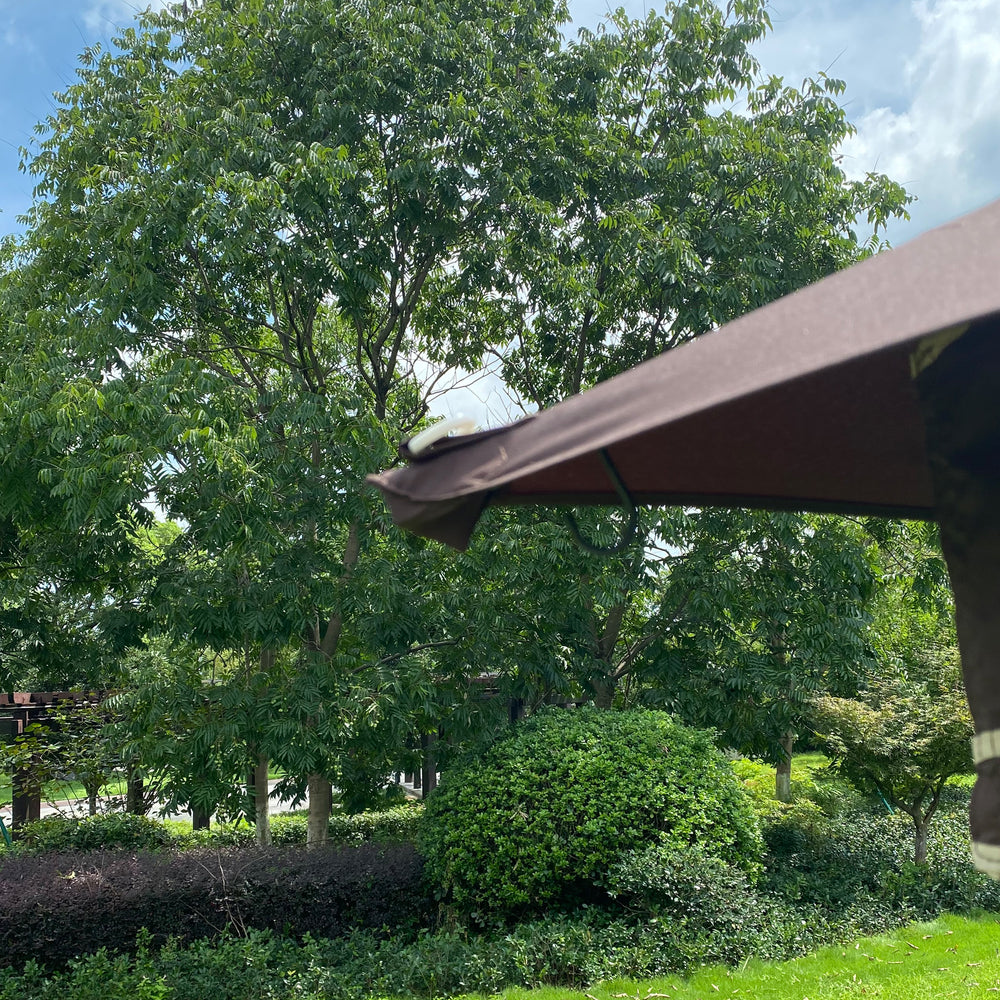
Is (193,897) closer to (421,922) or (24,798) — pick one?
(421,922)

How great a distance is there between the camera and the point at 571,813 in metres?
6.44

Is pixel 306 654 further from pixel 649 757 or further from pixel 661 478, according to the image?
pixel 661 478

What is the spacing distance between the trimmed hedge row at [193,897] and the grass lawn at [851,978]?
6.12ft

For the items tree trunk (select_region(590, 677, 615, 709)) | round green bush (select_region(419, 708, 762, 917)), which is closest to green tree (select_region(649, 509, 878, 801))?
tree trunk (select_region(590, 677, 615, 709))

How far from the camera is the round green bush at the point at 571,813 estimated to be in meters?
6.35

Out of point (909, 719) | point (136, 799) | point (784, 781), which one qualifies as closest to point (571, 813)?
point (909, 719)

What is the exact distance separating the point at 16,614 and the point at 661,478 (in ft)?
27.6

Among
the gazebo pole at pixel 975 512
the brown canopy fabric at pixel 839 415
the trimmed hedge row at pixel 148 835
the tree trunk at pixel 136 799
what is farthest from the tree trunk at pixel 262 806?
the gazebo pole at pixel 975 512

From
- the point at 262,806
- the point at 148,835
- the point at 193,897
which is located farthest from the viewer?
the point at 148,835

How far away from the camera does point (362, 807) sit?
32.7 ft

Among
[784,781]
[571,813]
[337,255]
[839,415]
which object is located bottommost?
[784,781]

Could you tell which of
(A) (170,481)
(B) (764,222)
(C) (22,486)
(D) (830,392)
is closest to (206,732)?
(A) (170,481)

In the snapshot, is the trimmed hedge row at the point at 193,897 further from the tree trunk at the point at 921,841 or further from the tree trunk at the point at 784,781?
the tree trunk at the point at 784,781

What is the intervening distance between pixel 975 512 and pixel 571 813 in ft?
18.3
